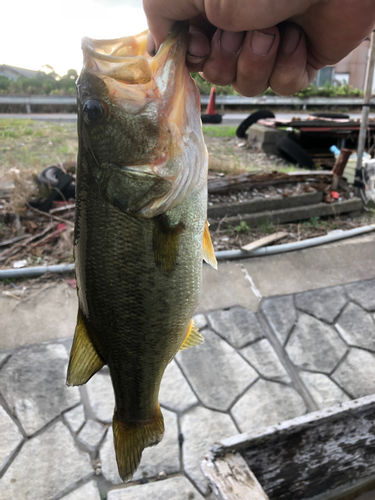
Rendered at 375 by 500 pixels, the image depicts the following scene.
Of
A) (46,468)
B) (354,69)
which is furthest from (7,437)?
(354,69)

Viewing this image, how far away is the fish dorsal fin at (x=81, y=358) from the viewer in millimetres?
1250

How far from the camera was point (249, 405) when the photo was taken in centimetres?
313

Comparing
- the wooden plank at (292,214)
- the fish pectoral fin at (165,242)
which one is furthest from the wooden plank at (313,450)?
the wooden plank at (292,214)

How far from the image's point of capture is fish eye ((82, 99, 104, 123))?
114 centimetres

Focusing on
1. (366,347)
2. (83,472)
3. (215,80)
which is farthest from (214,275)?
(215,80)

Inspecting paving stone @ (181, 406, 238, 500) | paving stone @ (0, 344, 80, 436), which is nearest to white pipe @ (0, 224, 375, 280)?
paving stone @ (0, 344, 80, 436)

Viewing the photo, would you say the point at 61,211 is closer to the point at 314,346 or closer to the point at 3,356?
the point at 3,356

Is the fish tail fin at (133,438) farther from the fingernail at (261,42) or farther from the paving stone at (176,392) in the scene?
the paving stone at (176,392)

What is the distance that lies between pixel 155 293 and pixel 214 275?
126 inches

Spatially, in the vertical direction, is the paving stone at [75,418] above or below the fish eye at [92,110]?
below

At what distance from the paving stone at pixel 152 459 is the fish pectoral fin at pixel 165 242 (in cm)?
212

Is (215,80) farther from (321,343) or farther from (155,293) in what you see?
(321,343)

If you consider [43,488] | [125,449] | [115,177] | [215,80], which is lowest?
[43,488]

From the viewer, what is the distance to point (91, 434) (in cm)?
288
